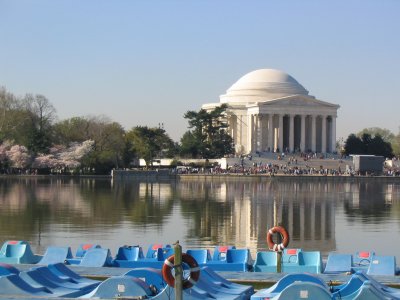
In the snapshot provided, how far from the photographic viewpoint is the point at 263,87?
161125 millimetres

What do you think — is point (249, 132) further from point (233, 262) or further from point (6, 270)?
point (6, 270)

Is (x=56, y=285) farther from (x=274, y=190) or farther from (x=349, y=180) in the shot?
(x=349, y=180)

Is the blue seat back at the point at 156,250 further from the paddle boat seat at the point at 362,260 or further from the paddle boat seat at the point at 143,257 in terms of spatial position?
the paddle boat seat at the point at 362,260

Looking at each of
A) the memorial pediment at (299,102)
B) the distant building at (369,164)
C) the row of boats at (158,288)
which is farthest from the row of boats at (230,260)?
the memorial pediment at (299,102)

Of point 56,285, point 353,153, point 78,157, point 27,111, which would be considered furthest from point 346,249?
point 353,153

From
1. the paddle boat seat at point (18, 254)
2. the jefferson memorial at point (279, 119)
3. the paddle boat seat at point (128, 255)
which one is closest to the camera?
the paddle boat seat at point (128, 255)

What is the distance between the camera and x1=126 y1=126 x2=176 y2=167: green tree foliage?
13062 cm

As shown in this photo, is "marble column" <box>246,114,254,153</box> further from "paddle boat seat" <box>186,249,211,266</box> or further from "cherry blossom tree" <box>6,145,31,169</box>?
"paddle boat seat" <box>186,249,211,266</box>

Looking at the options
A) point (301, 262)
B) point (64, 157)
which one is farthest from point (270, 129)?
point (301, 262)

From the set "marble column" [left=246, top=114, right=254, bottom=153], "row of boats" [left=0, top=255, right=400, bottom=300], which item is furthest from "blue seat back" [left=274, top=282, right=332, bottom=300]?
"marble column" [left=246, top=114, right=254, bottom=153]

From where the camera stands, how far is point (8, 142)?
12025cm

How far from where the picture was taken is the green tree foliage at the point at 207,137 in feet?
→ 456

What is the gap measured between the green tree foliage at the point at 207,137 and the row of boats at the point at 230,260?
109m

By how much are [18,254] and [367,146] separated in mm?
125476
